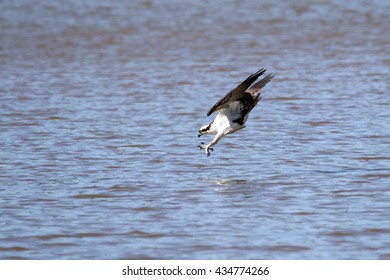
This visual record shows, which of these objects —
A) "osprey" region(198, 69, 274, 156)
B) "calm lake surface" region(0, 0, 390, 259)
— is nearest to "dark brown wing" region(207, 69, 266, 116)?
"osprey" region(198, 69, 274, 156)

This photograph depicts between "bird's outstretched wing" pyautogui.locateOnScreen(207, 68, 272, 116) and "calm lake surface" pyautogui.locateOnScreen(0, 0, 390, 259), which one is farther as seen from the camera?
"bird's outstretched wing" pyautogui.locateOnScreen(207, 68, 272, 116)

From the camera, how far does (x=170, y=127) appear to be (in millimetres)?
12727

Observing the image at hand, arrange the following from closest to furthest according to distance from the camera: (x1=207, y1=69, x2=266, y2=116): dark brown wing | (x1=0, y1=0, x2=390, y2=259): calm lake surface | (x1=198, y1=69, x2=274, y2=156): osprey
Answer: (x1=0, y1=0, x2=390, y2=259): calm lake surface, (x1=207, y1=69, x2=266, y2=116): dark brown wing, (x1=198, y1=69, x2=274, y2=156): osprey

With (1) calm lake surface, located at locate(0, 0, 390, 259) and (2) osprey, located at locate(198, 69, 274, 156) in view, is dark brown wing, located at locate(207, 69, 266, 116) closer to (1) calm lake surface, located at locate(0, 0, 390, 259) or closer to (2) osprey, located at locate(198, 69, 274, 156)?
(2) osprey, located at locate(198, 69, 274, 156)

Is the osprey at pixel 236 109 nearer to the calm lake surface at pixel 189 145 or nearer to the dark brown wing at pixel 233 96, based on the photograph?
the dark brown wing at pixel 233 96

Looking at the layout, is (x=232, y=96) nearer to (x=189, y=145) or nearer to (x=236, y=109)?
(x=236, y=109)

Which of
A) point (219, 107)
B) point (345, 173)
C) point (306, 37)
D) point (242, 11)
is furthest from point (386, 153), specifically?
point (242, 11)

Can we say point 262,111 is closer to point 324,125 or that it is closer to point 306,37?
point 324,125

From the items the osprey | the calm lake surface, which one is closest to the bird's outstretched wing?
the osprey

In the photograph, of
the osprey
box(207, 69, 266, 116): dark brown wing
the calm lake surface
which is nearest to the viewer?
the calm lake surface

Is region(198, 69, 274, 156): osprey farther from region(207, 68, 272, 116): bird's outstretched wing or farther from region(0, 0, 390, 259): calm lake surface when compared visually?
region(0, 0, 390, 259): calm lake surface

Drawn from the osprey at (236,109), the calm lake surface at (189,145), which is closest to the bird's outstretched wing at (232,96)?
the osprey at (236,109)

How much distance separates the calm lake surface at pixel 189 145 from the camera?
782cm

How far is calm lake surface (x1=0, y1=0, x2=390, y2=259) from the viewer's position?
25.7 ft
